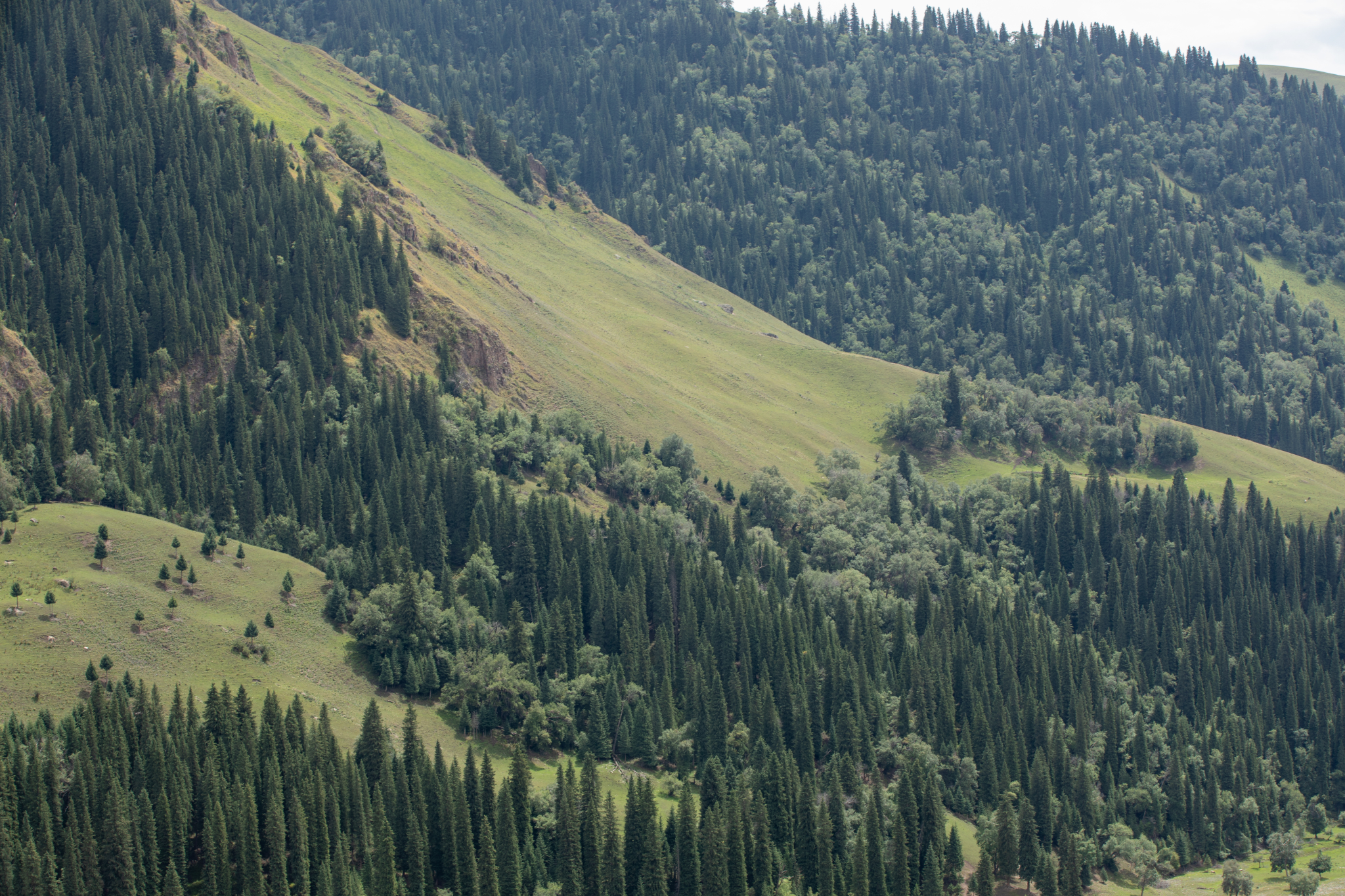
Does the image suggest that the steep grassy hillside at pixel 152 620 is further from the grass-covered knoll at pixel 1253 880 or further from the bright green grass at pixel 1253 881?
the bright green grass at pixel 1253 881

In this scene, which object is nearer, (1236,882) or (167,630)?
(167,630)

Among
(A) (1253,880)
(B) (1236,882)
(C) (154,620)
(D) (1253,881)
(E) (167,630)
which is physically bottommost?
(A) (1253,880)

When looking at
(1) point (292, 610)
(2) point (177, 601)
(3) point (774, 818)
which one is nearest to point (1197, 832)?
(3) point (774, 818)

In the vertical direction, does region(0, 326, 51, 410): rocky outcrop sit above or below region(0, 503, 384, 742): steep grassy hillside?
above

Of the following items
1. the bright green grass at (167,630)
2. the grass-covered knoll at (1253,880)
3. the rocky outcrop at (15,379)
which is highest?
the rocky outcrop at (15,379)

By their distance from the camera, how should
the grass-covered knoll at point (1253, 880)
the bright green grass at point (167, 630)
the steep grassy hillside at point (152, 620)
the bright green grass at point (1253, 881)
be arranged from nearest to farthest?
1. the steep grassy hillside at point (152, 620)
2. the bright green grass at point (167, 630)
3. the bright green grass at point (1253, 881)
4. the grass-covered knoll at point (1253, 880)

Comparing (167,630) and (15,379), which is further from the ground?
(15,379)

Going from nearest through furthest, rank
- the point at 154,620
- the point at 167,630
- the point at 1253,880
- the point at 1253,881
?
1. the point at 167,630
2. the point at 154,620
3. the point at 1253,881
4. the point at 1253,880

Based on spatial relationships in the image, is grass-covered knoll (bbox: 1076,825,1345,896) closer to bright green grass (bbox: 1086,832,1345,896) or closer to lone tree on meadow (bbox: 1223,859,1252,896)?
bright green grass (bbox: 1086,832,1345,896)

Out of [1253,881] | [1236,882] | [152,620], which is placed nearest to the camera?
[152,620]

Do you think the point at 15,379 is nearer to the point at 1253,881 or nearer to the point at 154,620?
the point at 154,620

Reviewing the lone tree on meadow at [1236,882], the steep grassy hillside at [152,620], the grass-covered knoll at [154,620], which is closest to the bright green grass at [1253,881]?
the lone tree on meadow at [1236,882]

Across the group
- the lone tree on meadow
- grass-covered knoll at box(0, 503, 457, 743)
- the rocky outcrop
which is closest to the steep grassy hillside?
grass-covered knoll at box(0, 503, 457, 743)

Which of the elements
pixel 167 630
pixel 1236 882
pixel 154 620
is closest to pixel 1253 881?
pixel 1236 882
